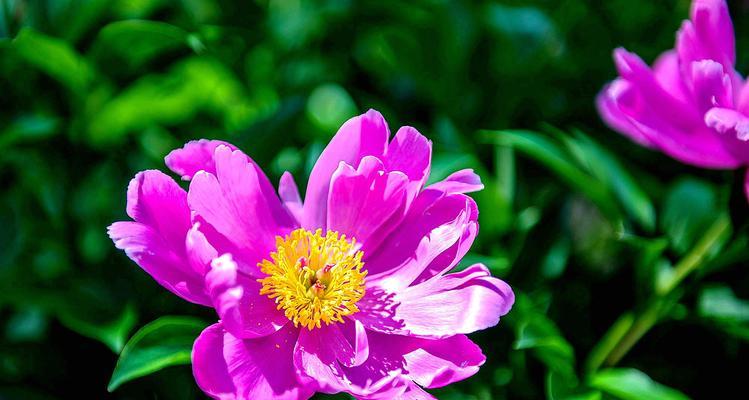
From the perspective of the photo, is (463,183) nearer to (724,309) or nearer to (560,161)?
(560,161)

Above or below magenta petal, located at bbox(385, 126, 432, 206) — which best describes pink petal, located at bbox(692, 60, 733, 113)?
above

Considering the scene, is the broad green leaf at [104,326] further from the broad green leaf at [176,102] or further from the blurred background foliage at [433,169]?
the broad green leaf at [176,102]

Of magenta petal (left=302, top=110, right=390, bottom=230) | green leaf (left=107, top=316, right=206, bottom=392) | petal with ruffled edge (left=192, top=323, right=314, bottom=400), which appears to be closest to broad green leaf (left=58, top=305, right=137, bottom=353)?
green leaf (left=107, top=316, right=206, bottom=392)

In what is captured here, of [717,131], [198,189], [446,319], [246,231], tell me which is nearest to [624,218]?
[717,131]

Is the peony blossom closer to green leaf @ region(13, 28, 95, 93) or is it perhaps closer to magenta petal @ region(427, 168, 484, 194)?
magenta petal @ region(427, 168, 484, 194)

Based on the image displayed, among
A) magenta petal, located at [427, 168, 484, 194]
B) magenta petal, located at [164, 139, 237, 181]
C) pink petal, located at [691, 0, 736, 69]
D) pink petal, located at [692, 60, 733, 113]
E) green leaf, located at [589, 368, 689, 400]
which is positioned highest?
pink petal, located at [691, 0, 736, 69]
